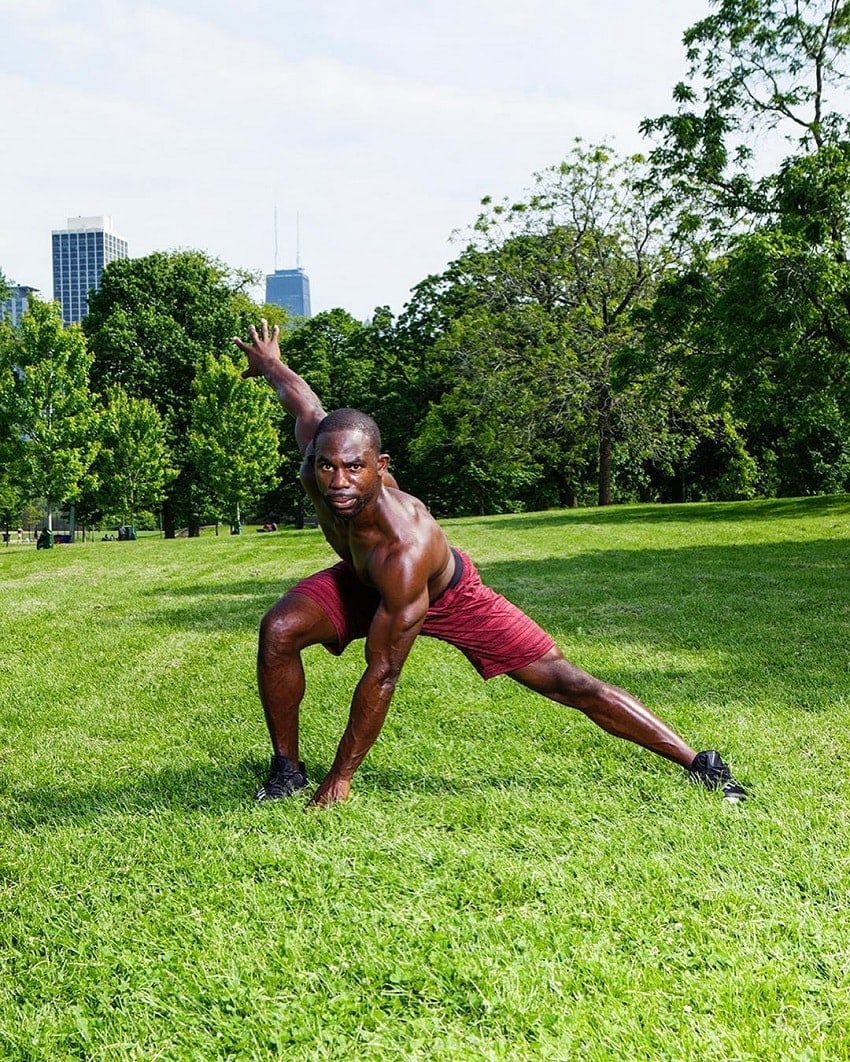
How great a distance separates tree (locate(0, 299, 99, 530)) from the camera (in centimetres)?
3006

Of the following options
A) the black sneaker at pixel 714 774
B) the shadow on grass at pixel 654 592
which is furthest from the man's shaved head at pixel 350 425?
the shadow on grass at pixel 654 592

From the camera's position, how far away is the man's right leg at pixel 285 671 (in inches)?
184

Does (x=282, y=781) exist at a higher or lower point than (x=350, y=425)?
lower

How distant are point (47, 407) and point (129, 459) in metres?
4.95

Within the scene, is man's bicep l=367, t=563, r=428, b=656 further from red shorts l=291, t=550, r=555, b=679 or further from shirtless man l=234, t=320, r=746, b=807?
red shorts l=291, t=550, r=555, b=679

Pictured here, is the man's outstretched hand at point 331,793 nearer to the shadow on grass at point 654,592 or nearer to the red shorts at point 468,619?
the red shorts at point 468,619

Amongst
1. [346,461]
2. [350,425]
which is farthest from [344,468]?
[350,425]

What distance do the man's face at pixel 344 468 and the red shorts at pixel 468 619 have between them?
74 cm

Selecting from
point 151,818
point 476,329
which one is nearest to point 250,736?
point 151,818

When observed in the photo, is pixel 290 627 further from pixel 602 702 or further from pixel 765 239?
pixel 765 239

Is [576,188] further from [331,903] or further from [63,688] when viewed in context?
[331,903]

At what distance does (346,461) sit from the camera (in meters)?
4.06

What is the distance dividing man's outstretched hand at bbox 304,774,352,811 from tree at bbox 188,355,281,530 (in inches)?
1294

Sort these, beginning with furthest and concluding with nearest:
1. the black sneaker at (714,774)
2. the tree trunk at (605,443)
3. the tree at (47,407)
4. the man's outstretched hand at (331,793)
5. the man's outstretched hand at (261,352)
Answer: the tree trunk at (605,443), the tree at (47,407), the man's outstretched hand at (261,352), the black sneaker at (714,774), the man's outstretched hand at (331,793)
